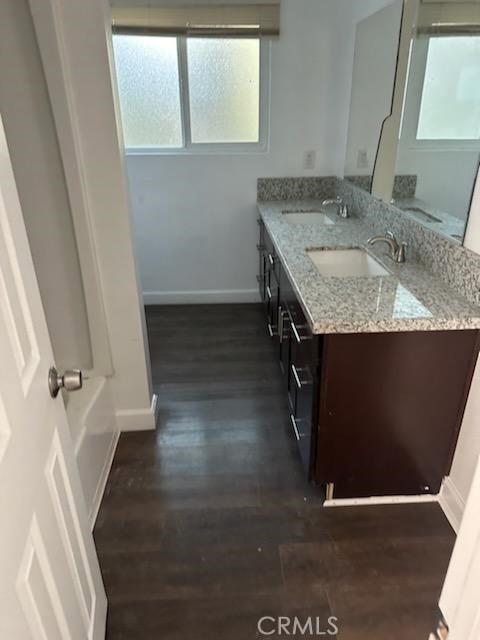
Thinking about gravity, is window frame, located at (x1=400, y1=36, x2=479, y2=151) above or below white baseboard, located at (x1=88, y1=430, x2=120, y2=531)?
above

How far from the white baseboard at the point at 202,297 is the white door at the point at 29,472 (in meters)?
2.67

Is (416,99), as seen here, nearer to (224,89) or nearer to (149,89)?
(224,89)

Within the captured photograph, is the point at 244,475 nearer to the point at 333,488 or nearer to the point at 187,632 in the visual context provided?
the point at 333,488

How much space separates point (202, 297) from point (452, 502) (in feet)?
8.14

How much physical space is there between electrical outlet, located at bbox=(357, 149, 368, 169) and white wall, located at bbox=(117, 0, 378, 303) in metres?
0.36

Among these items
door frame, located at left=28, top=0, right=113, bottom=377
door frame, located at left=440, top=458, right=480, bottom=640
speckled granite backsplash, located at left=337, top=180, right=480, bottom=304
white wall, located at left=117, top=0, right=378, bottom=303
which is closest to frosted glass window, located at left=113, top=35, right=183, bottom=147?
white wall, located at left=117, top=0, right=378, bottom=303

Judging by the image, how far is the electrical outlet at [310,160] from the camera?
3.33 meters

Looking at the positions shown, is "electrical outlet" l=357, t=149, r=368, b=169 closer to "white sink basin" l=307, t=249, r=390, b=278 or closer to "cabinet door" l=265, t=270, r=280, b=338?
"white sink basin" l=307, t=249, r=390, b=278

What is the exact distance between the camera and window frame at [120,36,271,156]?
3121 mm

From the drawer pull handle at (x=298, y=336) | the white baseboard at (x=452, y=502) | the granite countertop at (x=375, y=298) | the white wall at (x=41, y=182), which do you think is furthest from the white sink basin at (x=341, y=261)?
the white wall at (x=41, y=182)

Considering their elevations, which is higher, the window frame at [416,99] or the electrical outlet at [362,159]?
the window frame at [416,99]

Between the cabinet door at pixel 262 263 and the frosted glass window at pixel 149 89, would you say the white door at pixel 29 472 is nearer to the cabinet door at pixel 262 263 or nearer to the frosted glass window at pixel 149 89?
the cabinet door at pixel 262 263

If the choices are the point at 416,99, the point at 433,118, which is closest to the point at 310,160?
the point at 416,99

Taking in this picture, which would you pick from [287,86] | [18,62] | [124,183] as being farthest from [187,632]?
[287,86]
